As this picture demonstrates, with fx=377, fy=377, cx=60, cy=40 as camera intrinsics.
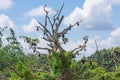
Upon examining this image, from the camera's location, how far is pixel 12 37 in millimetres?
47094

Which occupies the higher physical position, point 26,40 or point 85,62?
point 26,40

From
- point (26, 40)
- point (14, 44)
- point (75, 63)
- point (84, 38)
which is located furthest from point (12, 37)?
point (75, 63)

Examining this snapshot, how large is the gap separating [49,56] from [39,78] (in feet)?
1.80

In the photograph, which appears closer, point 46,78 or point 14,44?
point 46,78

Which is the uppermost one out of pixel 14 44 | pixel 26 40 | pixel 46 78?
pixel 14 44

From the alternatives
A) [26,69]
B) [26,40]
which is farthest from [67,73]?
[26,40]

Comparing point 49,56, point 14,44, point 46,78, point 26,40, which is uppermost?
point 14,44

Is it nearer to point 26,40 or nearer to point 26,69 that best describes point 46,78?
point 26,69

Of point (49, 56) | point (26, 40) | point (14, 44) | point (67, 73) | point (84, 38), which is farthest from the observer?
point (14, 44)

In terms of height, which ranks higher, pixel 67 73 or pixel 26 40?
pixel 26 40

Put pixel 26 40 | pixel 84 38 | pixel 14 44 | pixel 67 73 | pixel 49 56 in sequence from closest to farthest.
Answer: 1. pixel 67 73
2. pixel 49 56
3. pixel 84 38
4. pixel 26 40
5. pixel 14 44

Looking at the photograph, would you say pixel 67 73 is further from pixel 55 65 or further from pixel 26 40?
pixel 26 40

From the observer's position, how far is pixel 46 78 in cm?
714

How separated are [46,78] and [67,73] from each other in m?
0.45
